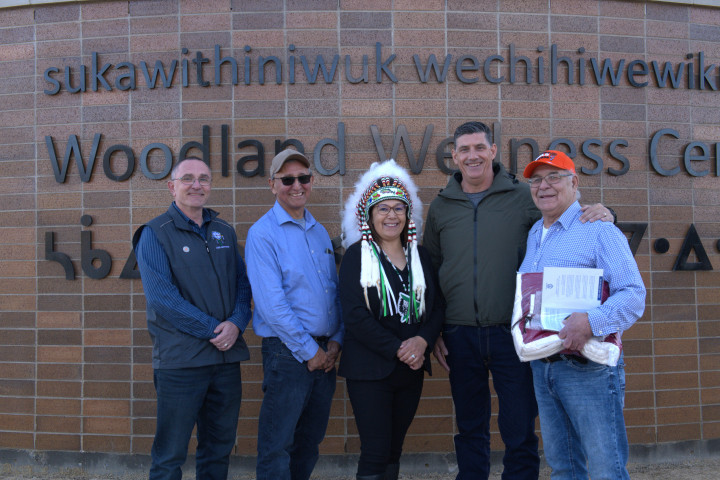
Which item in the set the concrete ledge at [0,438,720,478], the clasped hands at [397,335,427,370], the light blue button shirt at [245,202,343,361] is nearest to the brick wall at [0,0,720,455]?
the concrete ledge at [0,438,720,478]

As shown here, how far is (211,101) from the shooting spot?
4176 mm

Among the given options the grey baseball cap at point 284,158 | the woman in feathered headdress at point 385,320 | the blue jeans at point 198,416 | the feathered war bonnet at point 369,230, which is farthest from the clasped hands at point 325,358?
the grey baseball cap at point 284,158

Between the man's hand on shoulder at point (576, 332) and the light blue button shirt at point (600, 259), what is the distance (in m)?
0.03

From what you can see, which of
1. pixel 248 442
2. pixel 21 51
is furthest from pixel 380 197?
pixel 21 51

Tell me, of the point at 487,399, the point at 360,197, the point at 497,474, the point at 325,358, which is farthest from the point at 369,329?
the point at 497,474

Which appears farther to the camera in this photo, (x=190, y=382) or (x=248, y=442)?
(x=248, y=442)

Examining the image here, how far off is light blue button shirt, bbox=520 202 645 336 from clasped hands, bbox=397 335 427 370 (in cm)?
68

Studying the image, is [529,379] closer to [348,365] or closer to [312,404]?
Answer: [348,365]

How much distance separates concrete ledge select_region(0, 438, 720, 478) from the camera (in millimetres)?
4098

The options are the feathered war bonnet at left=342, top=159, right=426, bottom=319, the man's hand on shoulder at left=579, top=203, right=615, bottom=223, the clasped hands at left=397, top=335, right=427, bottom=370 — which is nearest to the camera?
the man's hand on shoulder at left=579, top=203, right=615, bottom=223

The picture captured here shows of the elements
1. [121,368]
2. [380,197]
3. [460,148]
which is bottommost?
[121,368]

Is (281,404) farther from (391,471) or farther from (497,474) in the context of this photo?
(497,474)

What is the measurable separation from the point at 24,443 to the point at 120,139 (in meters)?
2.53

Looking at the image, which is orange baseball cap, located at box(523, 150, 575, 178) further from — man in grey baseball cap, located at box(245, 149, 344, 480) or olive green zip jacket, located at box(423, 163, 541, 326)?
man in grey baseball cap, located at box(245, 149, 344, 480)
